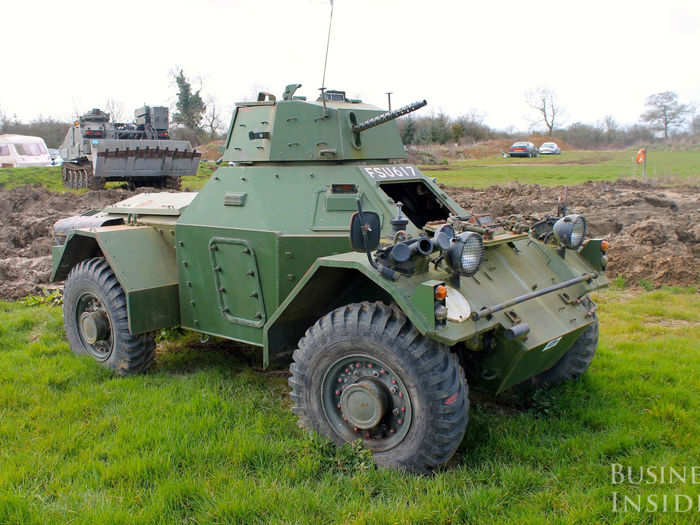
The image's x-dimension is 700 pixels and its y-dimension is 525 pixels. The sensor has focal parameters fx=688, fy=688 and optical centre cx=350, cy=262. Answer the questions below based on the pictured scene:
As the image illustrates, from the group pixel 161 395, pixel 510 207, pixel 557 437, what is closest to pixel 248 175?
pixel 161 395

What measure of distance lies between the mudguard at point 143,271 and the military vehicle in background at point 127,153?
13771 mm

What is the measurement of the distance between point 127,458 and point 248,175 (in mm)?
2320

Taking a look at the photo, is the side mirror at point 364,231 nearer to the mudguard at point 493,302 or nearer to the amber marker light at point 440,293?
the mudguard at point 493,302

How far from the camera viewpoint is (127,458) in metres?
4.10

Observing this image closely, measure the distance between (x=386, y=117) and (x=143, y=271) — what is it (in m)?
2.31

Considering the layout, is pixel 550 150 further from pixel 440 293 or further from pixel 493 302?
pixel 440 293

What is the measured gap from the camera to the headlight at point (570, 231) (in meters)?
4.96

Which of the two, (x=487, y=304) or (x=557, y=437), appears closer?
(x=487, y=304)

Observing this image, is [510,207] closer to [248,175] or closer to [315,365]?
[248,175]

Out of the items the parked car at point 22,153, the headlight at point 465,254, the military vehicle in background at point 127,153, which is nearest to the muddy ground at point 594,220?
the military vehicle in background at point 127,153

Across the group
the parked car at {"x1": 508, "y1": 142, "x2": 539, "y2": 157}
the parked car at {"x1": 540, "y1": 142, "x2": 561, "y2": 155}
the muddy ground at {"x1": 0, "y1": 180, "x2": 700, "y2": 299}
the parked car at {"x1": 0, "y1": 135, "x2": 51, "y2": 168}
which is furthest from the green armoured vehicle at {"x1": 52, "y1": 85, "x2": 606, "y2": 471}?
the parked car at {"x1": 540, "y1": 142, "x2": 561, "y2": 155}

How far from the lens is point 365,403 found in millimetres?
3971

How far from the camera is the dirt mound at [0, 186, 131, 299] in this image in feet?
31.0

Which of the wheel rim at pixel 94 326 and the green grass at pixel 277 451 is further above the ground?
the wheel rim at pixel 94 326
